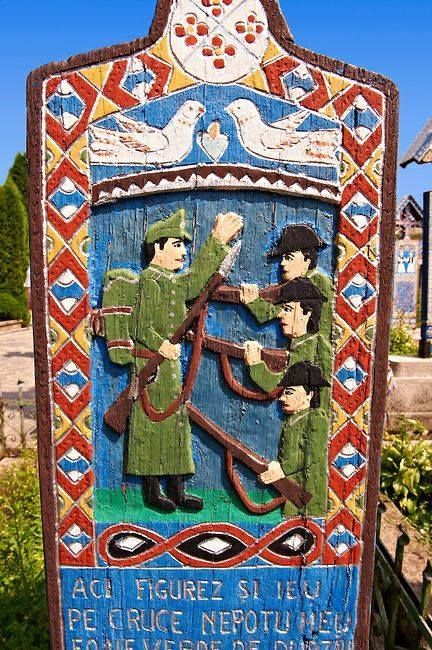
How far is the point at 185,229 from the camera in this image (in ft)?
6.09

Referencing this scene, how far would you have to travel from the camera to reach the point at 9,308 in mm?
19391

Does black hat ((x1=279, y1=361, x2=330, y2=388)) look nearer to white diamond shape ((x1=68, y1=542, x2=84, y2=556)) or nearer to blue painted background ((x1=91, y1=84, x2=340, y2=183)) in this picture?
blue painted background ((x1=91, y1=84, x2=340, y2=183))

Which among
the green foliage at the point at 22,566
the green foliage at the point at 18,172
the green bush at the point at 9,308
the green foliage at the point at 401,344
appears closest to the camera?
the green foliage at the point at 22,566

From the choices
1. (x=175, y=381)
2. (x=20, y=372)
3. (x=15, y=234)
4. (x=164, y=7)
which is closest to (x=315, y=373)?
(x=175, y=381)

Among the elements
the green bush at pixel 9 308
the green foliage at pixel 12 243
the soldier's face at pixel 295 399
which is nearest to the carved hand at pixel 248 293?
the soldier's face at pixel 295 399

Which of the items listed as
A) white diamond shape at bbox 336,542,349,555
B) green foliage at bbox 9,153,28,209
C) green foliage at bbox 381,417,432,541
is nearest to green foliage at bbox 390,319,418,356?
green foliage at bbox 381,417,432,541

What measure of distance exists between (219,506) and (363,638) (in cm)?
75

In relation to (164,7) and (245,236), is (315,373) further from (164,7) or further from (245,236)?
(164,7)

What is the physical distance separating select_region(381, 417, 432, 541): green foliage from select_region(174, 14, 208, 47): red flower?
3.65 m

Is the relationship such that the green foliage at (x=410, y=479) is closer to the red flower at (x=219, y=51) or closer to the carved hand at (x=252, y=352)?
the carved hand at (x=252, y=352)

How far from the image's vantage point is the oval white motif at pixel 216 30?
1781 mm

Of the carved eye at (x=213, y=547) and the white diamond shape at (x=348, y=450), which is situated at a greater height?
the white diamond shape at (x=348, y=450)

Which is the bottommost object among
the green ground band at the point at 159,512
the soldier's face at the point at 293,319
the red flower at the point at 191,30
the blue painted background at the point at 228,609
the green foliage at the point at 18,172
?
the blue painted background at the point at 228,609

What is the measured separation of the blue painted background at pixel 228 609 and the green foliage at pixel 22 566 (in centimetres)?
100
